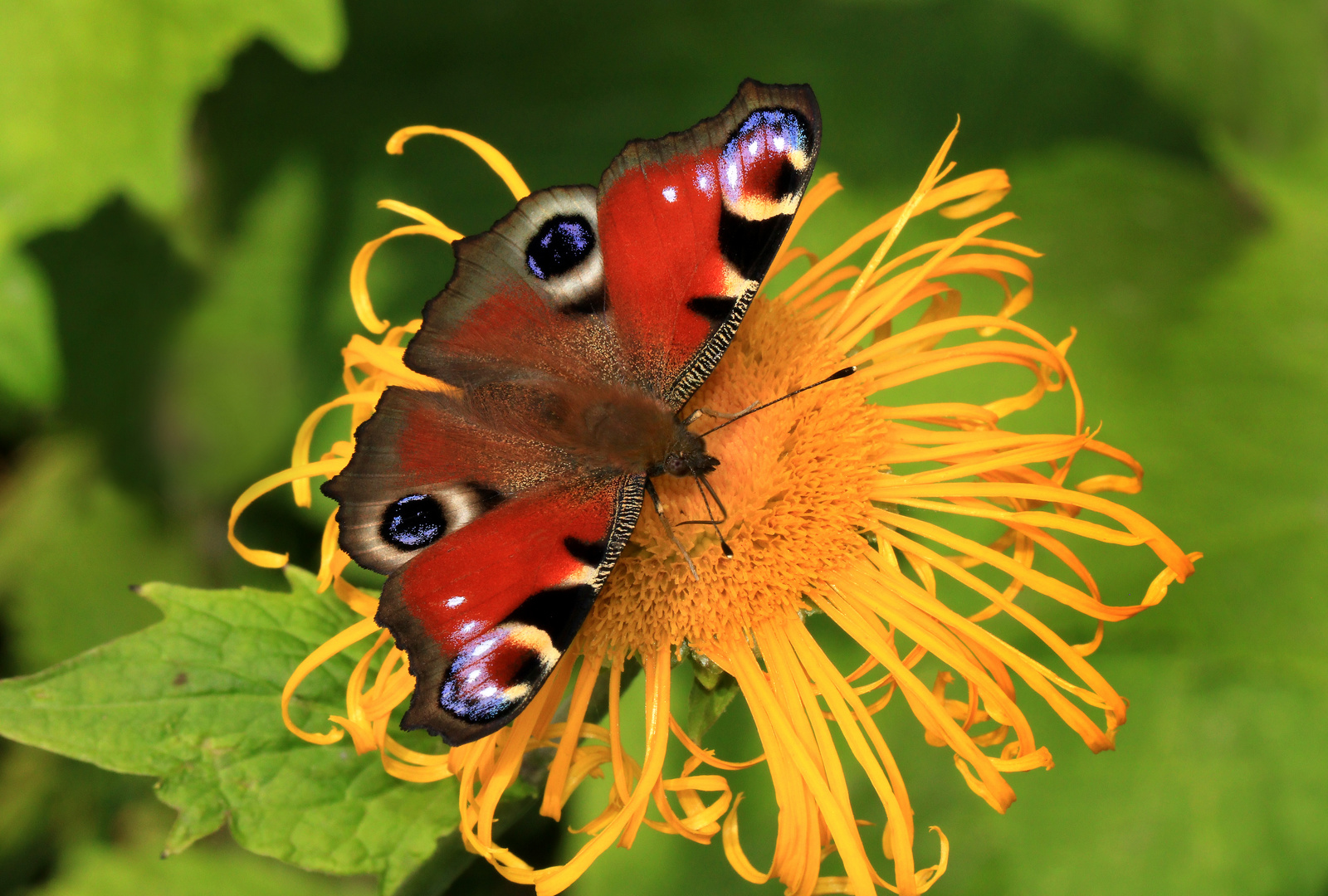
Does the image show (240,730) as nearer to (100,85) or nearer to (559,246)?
(559,246)

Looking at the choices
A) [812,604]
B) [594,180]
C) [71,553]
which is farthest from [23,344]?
[812,604]

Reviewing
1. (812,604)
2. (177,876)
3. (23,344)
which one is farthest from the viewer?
(177,876)

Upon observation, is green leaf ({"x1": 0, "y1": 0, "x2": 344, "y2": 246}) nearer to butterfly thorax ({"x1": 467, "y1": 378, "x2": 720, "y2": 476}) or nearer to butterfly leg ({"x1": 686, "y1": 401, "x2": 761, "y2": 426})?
butterfly thorax ({"x1": 467, "y1": 378, "x2": 720, "y2": 476})

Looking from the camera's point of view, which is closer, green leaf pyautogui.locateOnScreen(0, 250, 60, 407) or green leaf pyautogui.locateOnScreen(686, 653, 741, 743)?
green leaf pyautogui.locateOnScreen(686, 653, 741, 743)

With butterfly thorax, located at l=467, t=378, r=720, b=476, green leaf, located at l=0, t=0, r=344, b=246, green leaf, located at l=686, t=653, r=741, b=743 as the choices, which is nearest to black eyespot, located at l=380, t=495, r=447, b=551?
butterfly thorax, located at l=467, t=378, r=720, b=476

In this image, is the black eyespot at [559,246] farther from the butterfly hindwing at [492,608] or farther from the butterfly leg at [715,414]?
the butterfly hindwing at [492,608]

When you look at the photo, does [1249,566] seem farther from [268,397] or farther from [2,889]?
[2,889]

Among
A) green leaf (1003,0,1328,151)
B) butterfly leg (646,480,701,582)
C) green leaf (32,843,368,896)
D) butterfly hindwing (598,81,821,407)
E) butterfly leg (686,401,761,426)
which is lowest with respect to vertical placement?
green leaf (32,843,368,896)
